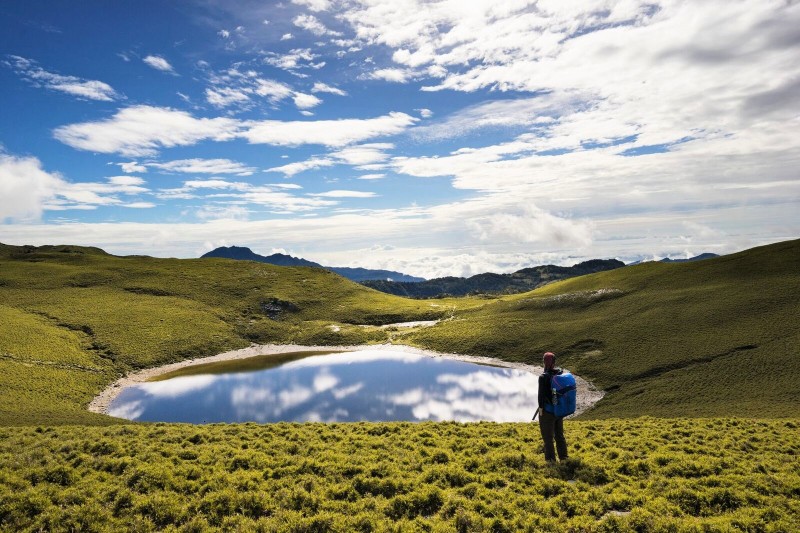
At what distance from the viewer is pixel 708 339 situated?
6581cm

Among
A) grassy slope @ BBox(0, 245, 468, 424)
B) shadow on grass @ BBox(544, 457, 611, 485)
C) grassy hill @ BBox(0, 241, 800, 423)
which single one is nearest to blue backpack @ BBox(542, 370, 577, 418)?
shadow on grass @ BBox(544, 457, 611, 485)

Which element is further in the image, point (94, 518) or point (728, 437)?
point (728, 437)

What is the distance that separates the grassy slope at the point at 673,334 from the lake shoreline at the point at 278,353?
8.86ft

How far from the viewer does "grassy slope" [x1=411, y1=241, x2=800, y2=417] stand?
48388 millimetres

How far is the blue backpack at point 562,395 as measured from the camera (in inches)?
683

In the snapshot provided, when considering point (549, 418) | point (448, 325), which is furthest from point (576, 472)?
point (448, 325)

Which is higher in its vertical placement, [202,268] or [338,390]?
[202,268]

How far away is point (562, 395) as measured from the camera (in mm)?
17391

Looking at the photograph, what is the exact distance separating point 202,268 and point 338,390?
4617 inches

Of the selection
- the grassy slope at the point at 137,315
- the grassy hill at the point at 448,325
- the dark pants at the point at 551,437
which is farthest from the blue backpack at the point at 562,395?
the grassy slope at the point at 137,315

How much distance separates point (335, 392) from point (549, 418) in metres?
47.5

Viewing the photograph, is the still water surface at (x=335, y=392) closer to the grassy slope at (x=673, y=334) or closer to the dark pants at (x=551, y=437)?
the grassy slope at (x=673, y=334)

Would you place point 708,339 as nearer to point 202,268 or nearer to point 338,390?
point 338,390

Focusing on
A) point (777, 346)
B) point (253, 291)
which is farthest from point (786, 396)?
point (253, 291)
